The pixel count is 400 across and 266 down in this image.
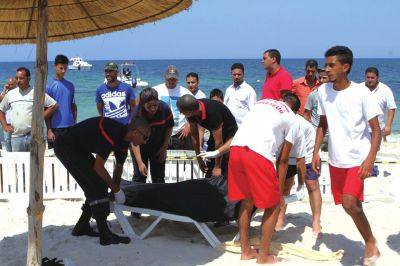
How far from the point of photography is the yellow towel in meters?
4.39

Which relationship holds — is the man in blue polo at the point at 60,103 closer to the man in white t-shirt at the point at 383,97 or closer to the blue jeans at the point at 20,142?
the blue jeans at the point at 20,142

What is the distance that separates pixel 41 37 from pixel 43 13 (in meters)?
0.17

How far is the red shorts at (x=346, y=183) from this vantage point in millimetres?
4012

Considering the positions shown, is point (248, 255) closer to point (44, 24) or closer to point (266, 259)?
point (266, 259)

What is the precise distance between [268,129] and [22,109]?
4082 mm

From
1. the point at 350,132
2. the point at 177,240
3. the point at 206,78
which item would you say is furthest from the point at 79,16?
the point at 206,78

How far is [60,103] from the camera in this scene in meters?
7.06

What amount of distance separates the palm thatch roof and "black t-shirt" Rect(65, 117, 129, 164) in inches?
31.6

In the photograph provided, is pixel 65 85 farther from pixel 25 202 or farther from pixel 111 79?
pixel 25 202

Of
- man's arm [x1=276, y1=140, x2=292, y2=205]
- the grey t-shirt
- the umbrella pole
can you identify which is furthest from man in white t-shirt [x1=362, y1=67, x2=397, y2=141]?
the umbrella pole

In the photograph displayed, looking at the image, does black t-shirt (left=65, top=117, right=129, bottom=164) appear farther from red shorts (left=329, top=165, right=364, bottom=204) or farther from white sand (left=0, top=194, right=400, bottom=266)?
red shorts (left=329, top=165, right=364, bottom=204)

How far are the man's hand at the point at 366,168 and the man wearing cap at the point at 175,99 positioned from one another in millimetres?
3438

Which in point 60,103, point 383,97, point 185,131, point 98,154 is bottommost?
point 185,131

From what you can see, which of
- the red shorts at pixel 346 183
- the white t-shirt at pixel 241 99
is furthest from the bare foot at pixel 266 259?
the white t-shirt at pixel 241 99
